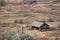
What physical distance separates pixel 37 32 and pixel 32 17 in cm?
659

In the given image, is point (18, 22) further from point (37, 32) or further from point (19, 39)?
point (19, 39)

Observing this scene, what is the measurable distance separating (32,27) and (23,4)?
1491 cm

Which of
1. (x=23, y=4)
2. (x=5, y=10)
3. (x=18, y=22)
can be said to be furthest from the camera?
(x=23, y=4)

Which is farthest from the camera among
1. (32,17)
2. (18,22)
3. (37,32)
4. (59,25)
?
(32,17)

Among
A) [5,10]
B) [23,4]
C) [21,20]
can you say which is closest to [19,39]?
[21,20]

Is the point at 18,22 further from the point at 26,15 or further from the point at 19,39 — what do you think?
the point at 19,39

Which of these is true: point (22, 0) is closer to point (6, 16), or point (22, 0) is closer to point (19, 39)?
point (6, 16)

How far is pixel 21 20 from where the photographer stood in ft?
77.2

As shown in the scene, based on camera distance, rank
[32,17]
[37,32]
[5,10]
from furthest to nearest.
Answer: [5,10]
[32,17]
[37,32]

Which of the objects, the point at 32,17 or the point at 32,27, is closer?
the point at 32,27

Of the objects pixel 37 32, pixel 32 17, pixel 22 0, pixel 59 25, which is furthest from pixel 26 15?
pixel 22 0

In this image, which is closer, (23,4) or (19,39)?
(19,39)

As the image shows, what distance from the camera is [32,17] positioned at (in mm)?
25109

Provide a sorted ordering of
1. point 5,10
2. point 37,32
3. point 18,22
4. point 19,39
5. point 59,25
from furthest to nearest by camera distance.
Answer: point 5,10 → point 18,22 → point 59,25 → point 37,32 → point 19,39
